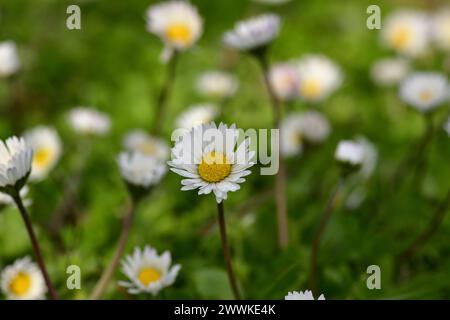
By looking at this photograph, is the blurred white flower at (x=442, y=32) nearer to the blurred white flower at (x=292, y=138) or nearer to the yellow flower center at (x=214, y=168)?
the blurred white flower at (x=292, y=138)

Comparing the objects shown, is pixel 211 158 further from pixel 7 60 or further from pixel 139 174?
pixel 7 60

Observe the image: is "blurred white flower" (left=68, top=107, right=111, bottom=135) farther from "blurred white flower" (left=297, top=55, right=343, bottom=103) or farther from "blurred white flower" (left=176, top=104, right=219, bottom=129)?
"blurred white flower" (left=297, top=55, right=343, bottom=103)

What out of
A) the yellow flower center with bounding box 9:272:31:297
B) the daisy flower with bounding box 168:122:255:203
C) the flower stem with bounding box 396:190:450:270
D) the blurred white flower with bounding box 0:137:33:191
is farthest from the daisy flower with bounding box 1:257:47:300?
the flower stem with bounding box 396:190:450:270

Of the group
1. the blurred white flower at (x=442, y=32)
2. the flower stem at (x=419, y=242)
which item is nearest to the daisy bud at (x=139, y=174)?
the flower stem at (x=419, y=242)

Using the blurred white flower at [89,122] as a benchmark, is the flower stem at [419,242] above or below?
below

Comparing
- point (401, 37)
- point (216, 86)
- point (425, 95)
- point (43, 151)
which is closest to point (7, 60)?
point (43, 151)

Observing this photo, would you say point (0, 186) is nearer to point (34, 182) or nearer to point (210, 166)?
point (210, 166)
